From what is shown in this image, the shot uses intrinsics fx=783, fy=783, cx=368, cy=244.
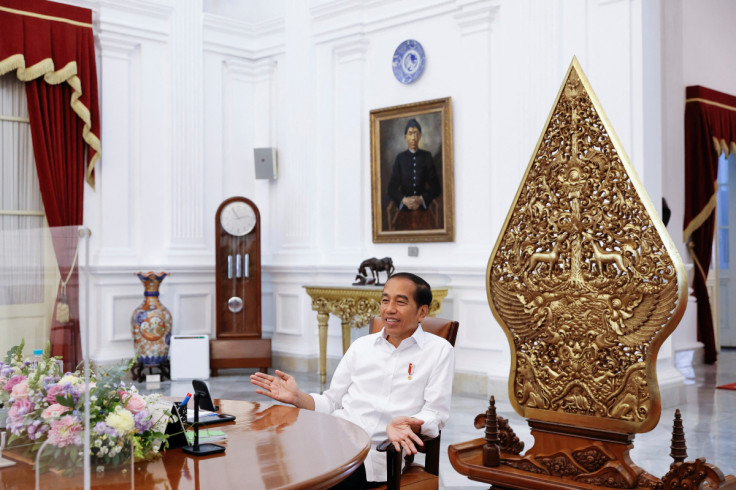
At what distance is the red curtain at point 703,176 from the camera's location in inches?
328

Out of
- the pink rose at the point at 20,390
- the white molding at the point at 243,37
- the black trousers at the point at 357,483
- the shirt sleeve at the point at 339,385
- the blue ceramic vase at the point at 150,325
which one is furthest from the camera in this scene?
the white molding at the point at 243,37

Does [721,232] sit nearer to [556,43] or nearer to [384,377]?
[556,43]

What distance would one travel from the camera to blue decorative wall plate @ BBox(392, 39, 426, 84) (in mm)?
7270

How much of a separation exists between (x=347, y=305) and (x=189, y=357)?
177cm

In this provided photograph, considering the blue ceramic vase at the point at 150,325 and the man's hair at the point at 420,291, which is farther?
the blue ceramic vase at the point at 150,325

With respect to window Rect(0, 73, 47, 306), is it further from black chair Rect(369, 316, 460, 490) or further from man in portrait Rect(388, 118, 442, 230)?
black chair Rect(369, 316, 460, 490)

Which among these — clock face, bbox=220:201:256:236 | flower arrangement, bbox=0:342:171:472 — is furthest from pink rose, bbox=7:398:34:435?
Answer: clock face, bbox=220:201:256:236

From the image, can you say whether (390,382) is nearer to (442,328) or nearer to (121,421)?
(442,328)

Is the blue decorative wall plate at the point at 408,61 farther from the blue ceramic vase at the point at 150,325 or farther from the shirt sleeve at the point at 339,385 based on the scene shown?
the shirt sleeve at the point at 339,385

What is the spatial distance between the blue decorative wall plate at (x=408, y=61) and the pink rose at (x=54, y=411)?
6012mm

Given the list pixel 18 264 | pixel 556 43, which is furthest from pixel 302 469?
pixel 556 43

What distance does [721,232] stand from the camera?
1043cm

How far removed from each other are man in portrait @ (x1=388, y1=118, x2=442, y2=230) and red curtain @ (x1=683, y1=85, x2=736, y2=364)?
3088 millimetres

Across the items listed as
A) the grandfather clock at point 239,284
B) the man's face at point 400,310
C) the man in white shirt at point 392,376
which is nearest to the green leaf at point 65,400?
the man in white shirt at point 392,376
